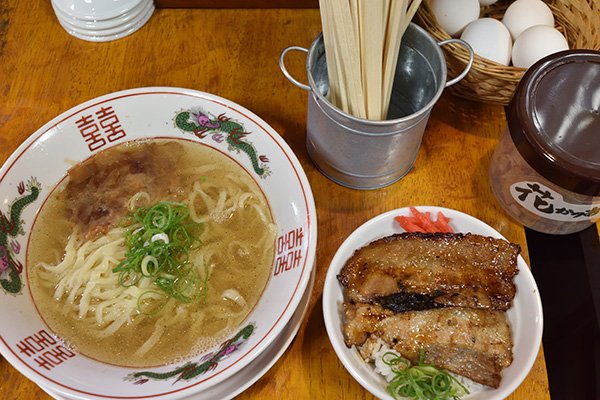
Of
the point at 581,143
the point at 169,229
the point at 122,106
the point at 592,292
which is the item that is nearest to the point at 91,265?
the point at 169,229

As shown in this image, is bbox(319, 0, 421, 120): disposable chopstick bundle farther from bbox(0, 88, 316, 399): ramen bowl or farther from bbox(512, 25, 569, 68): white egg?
bbox(512, 25, 569, 68): white egg

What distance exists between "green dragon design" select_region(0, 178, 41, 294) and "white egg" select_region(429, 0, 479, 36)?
1.22m

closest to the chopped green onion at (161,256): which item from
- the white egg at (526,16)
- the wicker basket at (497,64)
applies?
the wicker basket at (497,64)

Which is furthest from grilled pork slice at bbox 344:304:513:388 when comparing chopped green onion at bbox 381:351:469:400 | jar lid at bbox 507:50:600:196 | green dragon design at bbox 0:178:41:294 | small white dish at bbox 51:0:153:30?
small white dish at bbox 51:0:153:30

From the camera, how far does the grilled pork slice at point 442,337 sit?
131cm

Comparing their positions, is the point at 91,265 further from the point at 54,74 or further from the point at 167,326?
the point at 54,74

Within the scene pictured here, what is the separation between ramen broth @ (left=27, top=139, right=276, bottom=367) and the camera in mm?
1351

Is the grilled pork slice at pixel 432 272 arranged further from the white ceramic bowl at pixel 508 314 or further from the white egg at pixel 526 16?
the white egg at pixel 526 16

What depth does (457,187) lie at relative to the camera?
1735 millimetres

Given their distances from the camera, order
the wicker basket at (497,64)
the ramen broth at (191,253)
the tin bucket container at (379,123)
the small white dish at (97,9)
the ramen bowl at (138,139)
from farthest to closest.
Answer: the small white dish at (97,9) → the wicker basket at (497,64) → the tin bucket container at (379,123) → the ramen broth at (191,253) → the ramen bowl at (138,139)

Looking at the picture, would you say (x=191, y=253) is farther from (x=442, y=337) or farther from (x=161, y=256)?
(x=442, y=337)

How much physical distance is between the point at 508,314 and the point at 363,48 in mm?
708

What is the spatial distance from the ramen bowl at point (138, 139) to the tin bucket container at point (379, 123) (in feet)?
0.47

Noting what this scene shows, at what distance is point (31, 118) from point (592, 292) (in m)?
1.78
